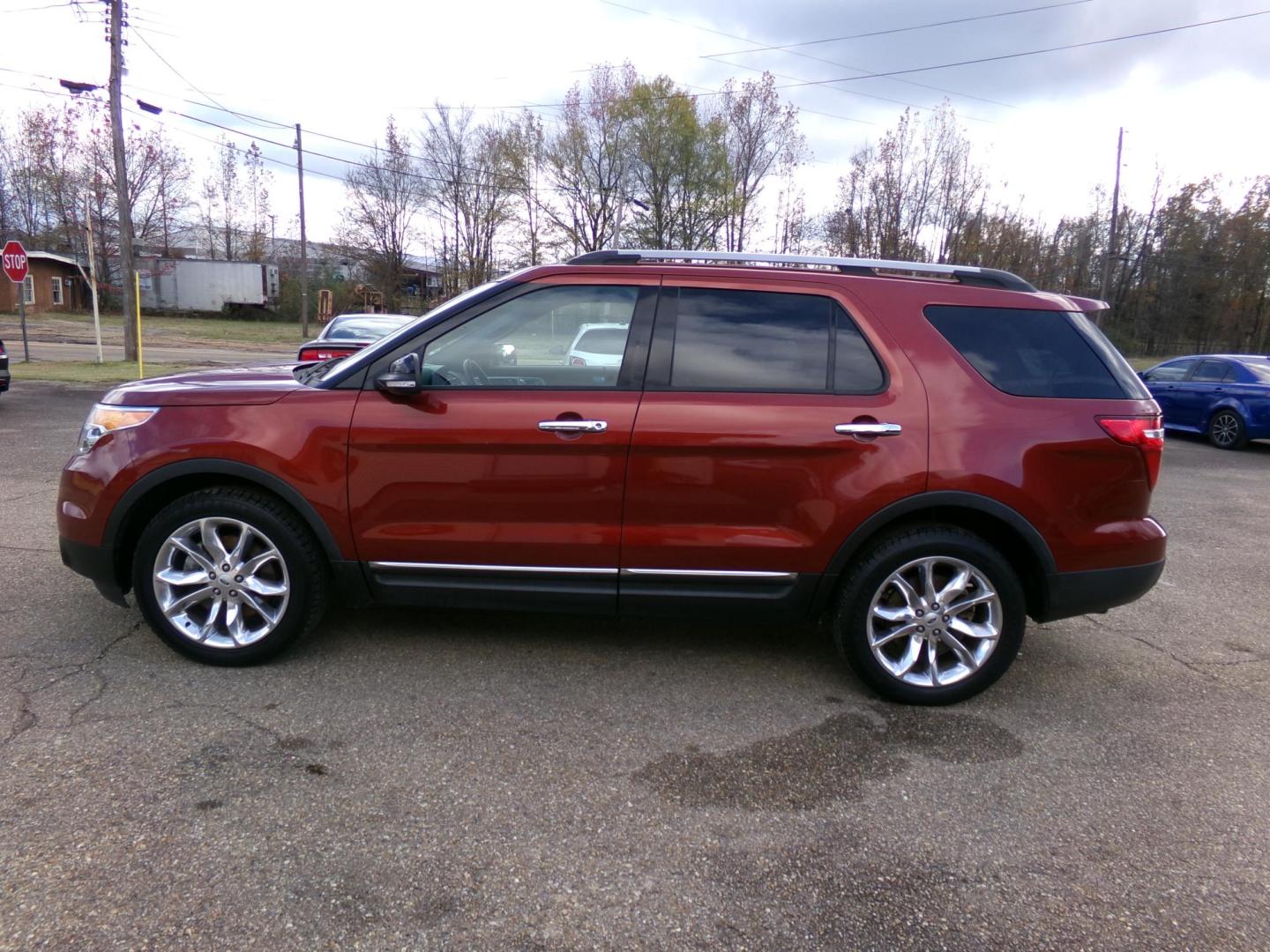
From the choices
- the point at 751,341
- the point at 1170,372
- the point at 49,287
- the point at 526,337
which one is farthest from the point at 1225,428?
the point at 49,287

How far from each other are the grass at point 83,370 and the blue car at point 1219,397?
1858cm

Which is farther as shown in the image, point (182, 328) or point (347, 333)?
point (182, 328)

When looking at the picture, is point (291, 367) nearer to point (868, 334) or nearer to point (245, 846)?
point (245, 846)

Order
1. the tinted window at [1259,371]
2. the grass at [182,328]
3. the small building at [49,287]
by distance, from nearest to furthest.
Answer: the tinted window at [1259,371], the grass at [182,328], the small building at [49,287]

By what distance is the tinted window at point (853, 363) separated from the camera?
357 centimetres

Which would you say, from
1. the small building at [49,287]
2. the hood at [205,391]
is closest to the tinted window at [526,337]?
the hood at [205,391]

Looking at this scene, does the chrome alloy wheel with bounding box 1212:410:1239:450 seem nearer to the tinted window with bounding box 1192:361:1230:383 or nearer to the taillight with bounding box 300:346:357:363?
the tinted window with bounding box 1192:361:1230:383

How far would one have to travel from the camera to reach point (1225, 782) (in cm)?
312

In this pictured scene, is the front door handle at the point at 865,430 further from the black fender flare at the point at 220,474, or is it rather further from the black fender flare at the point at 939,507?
the black fender flare at the point at 220,474

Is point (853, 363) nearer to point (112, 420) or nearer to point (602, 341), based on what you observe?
point (602, 341)

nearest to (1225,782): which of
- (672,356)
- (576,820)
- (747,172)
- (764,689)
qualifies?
(764,689)

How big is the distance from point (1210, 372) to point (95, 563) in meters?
16.1

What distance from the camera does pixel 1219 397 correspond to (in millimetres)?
13609

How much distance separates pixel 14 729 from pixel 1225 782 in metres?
4.55
